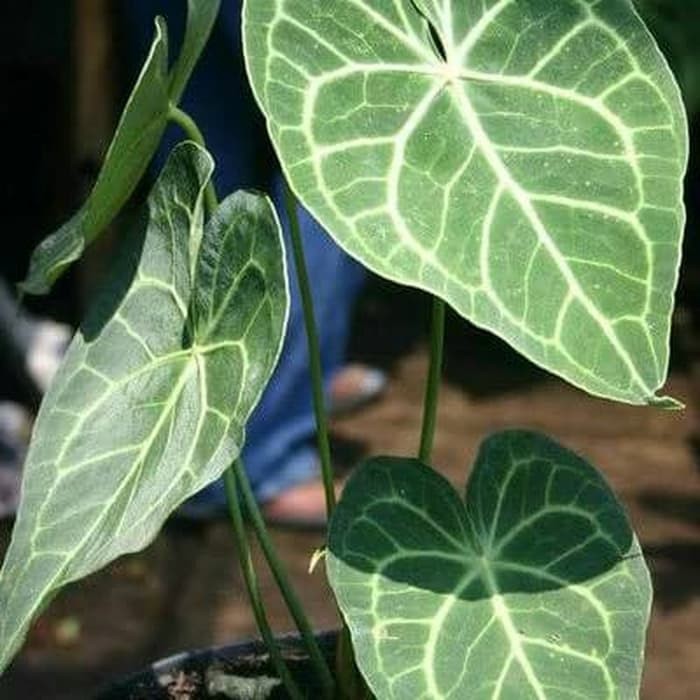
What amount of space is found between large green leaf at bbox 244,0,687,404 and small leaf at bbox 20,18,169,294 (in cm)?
8

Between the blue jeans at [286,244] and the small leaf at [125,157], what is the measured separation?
1.22 metres

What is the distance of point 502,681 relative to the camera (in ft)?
3.83

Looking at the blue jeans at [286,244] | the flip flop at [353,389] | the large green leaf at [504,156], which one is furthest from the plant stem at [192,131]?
the flip flop at [353,389]

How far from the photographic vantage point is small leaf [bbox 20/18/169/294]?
46.1 inches

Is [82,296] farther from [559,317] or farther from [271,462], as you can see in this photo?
[559,317]

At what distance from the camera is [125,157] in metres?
1.20

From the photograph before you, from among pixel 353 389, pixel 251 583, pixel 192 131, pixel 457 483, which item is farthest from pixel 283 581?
pixel 353 389

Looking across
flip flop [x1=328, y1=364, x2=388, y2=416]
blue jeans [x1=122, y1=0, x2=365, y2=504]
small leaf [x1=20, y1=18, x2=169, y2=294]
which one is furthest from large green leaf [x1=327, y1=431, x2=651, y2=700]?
flip flop [x1=328, y1=364, x2=388, y2=416]

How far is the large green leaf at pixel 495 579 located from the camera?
46.1 inches

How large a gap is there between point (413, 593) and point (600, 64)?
0.33 m

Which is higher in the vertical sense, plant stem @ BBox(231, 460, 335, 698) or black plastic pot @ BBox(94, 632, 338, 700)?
plant stem @ BBox(231, 460, 335, 698)

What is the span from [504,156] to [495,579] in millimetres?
260

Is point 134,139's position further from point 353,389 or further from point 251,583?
point 353,389

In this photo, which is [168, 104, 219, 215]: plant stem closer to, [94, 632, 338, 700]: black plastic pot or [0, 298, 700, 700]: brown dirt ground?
[94, 632, 338, 700]: black plastic pot
